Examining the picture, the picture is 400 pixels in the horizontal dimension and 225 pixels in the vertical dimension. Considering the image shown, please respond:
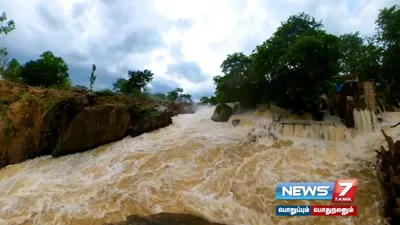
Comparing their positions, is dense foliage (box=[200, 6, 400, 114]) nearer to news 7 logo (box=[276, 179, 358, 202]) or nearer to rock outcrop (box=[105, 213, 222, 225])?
news 7 logo (box=[276, 179, 358, 202])

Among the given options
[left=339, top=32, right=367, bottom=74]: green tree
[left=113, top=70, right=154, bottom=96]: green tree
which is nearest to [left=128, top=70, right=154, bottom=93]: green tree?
[left=113, top=70, right=154, bottom=96]: green tree

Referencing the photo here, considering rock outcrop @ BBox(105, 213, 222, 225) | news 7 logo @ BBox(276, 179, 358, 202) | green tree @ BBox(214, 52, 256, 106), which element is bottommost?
rock outcrop @ BBox(105, 213, 222, 225)

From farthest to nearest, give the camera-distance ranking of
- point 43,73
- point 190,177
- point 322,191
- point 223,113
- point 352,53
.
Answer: point 352,53
point 43,73
point 223,113
point 190,177
point 322,191

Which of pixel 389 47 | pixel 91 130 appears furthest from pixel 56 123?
pixel 389 47

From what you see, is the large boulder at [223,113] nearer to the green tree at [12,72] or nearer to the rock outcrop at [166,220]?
the rock outcrop at [166,220]

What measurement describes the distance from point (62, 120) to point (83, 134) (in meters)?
1.35

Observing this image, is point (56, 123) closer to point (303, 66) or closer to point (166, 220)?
point (166, 220)

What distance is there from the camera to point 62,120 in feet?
34.1

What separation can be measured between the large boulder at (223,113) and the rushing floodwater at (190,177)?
236 cm

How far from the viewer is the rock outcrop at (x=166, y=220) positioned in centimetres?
464

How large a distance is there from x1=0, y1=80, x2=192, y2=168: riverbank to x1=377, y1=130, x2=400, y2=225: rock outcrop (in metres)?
9.00

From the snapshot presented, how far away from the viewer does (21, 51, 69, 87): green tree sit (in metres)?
15.4

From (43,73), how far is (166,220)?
1506 cm

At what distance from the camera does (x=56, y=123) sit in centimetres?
1037
